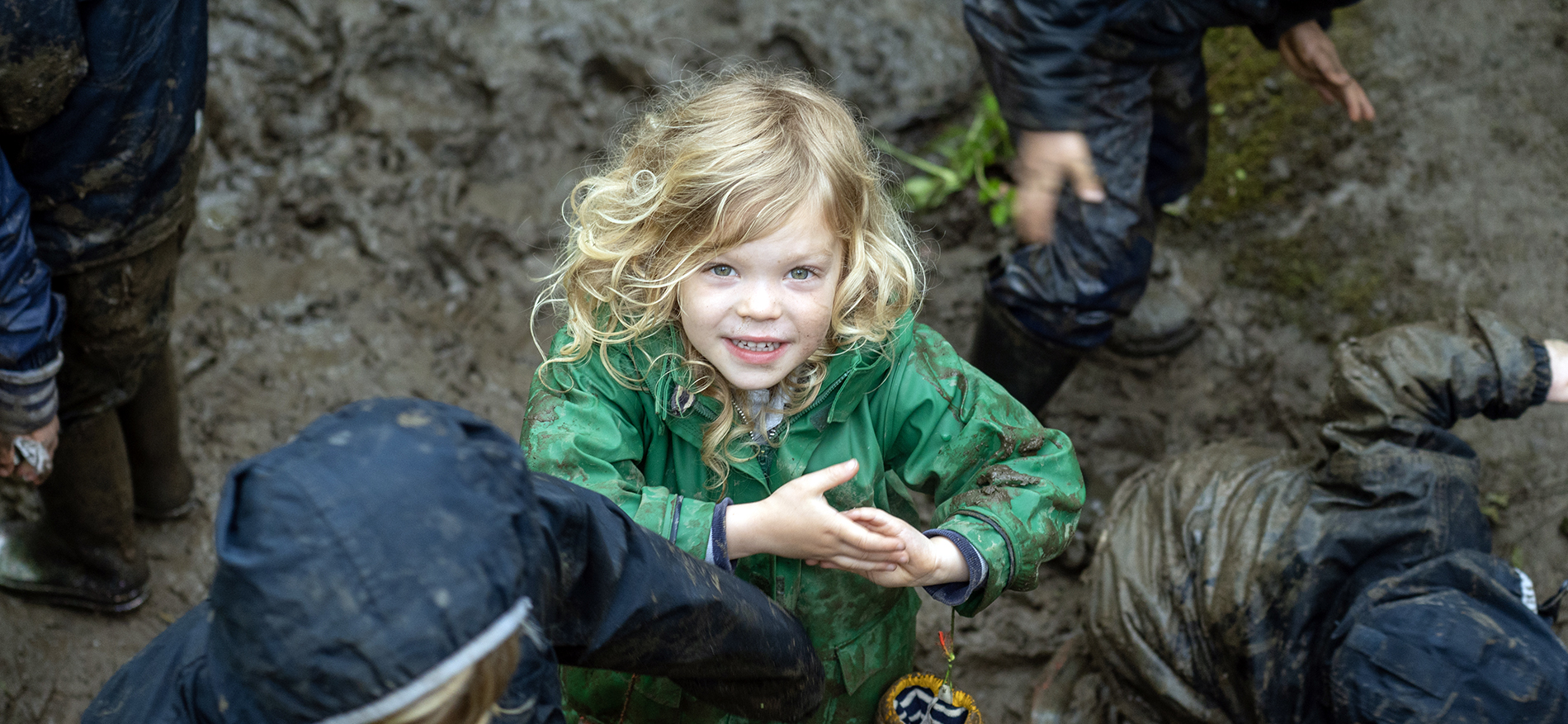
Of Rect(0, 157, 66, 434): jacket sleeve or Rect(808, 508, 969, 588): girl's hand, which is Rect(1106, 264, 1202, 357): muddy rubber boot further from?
Rect(0, 157, 66, 434): jacket sleeve

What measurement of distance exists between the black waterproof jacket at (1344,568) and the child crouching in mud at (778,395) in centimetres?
66

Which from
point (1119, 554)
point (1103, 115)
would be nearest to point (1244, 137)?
point (1103, 115)

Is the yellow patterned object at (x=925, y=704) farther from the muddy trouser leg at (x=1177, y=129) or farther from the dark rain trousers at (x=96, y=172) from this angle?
the dark rain trousers at (x=96, y=172)

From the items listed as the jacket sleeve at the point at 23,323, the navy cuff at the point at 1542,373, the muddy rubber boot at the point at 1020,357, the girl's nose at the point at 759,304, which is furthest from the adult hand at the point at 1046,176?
the jacket sleeve at the point at 23,323

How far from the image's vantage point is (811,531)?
1512 mm

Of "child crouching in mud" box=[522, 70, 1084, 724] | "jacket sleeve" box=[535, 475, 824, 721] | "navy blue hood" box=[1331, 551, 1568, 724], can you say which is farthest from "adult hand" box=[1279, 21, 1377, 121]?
"jacket sleeve" box=[535, 475, 824, 721]

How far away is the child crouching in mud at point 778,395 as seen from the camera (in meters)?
1.56

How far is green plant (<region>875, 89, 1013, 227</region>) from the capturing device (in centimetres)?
377

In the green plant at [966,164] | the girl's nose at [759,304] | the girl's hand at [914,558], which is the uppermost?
the girl's nose at [759,304]

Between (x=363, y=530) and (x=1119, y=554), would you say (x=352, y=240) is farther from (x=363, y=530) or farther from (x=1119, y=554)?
(x=363, y=530)

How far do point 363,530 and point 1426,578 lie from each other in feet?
6.04

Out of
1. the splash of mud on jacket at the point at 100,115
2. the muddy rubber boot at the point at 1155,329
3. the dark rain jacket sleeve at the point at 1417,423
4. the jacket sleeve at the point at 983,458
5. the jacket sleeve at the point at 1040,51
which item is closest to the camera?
the jacket sleeve at the point at 983,458

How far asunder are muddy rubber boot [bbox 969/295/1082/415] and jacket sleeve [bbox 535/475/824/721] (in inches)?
58.6

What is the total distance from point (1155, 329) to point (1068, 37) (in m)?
1.16
